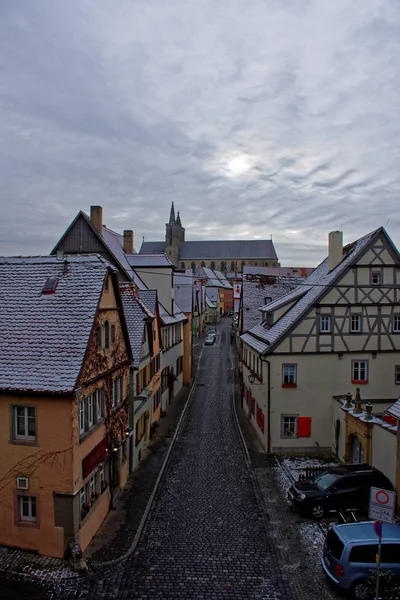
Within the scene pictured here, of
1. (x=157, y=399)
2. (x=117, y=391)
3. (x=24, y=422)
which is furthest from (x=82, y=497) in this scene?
(x=157, y=399)

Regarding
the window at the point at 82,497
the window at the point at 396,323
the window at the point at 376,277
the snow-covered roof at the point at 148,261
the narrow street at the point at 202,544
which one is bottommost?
the narrow street at the point at 202,544

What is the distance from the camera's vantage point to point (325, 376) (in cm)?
2475

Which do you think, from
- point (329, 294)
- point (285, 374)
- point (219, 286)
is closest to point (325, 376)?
point (285, 374)

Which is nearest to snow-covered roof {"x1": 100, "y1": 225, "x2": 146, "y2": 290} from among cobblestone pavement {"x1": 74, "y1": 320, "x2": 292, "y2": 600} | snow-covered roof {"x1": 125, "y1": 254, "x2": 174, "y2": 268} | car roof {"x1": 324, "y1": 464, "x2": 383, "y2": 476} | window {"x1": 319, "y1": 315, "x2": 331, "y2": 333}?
snow-covered roof {"x1": 125, "y1": 254, "x2": 174, "y2": 268}

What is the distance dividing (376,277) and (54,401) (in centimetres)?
1855

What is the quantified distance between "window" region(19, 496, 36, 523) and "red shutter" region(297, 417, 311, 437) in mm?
14666

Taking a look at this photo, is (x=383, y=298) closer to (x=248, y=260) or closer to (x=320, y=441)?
(x=320, y=441)

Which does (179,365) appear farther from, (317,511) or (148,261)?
(317,511)

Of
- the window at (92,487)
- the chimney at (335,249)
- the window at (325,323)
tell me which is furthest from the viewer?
the chimney at (335,249)

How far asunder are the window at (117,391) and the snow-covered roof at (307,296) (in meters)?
8.54

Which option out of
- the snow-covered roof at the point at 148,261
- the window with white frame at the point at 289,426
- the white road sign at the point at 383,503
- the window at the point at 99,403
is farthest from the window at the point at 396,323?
the snow-covered roof at the point at 148,261

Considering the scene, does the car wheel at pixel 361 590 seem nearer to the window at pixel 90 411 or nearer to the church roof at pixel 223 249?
the window at pixel 90 411

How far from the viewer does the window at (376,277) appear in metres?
25.0

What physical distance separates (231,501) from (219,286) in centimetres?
10033
